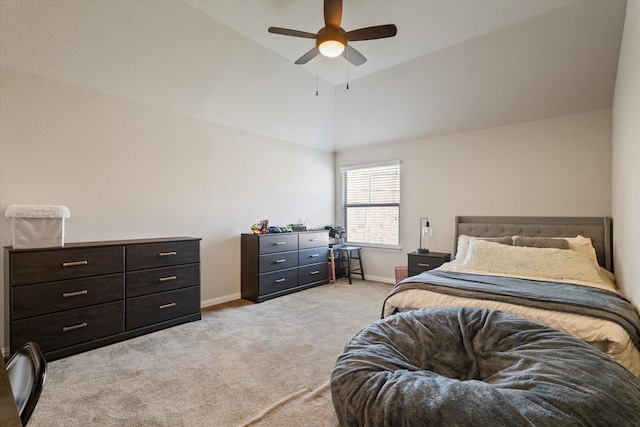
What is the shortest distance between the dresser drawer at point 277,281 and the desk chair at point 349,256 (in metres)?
1.03

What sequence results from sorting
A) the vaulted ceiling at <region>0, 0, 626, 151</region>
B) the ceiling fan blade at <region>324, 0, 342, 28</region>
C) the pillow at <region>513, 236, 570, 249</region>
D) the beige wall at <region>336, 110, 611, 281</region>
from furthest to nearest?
the beige wall at <region>336, 110, 611, 281</region>, the pillow at <region>513, 236, 570, 249</region>, the vaulted ceiling at <region>0, 0, 626, 151</region>, the ceiling fan blade at <region>324, 0, 342, 28</region>

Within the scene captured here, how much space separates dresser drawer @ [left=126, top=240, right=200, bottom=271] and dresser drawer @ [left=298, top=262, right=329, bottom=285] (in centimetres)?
172

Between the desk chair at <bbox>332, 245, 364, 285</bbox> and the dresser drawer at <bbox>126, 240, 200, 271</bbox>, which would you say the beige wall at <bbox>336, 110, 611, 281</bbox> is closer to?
the desk chair at <bbox>332, 245, 364, 285</bbox>

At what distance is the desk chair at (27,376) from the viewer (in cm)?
91

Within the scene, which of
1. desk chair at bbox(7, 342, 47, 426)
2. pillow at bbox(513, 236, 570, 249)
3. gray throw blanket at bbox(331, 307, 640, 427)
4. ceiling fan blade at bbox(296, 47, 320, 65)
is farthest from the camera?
pillow at bbox(513, 236, 570, 249)

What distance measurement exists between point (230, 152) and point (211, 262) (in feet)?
4.90

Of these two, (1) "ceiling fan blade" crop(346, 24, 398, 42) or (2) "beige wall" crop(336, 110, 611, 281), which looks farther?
(2) "beige wall" crop(336, 110, 611, 281)

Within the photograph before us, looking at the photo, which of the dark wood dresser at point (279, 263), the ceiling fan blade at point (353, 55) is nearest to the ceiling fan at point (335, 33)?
the ceiling fan blade at point (353, 55)

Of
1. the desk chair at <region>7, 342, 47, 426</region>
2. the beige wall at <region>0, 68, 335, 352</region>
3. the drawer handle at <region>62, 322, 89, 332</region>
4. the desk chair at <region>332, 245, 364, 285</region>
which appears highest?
the beige wall at <region>0, 68, 335, 352</region>

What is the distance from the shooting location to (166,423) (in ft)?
5.73

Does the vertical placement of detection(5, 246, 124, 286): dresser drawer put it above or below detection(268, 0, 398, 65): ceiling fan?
below

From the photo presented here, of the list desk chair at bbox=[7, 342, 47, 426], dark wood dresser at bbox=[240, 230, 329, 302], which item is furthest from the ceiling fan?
desk chair at bbox=[7, 342, 47, 426]

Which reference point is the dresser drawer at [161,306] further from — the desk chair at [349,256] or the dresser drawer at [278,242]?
the desk chair at [349,256]

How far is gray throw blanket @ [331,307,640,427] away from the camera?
3.77 ft
